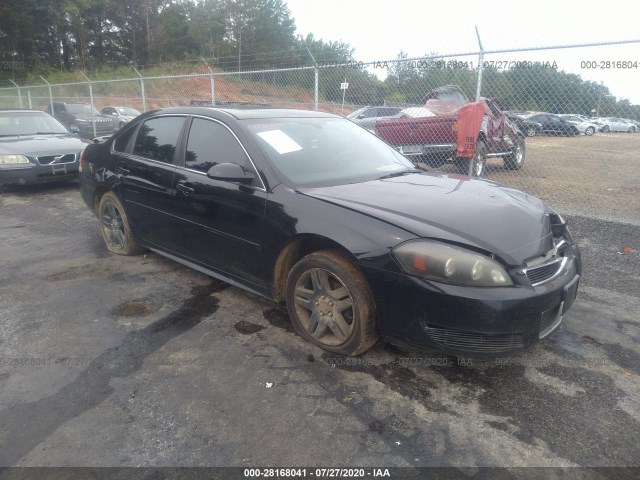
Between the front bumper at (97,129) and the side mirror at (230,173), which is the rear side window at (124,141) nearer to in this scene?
the side mirror at (230,173)

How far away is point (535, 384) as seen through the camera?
8.77ft

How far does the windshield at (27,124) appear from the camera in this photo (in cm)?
870

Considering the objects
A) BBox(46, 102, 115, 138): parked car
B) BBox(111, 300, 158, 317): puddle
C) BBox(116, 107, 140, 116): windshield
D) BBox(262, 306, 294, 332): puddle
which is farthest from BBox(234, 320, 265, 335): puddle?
BBox(116, 107, 140, 116): windshield

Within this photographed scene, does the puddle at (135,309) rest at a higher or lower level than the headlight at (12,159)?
lower

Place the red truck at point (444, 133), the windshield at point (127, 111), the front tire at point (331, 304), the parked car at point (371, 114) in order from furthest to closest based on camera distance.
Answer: the windshield at point (127, 111), the parked car at point (371, 114), the red truck at point (444, 133), the front tire at point (331, 304)

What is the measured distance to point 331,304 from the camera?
290cm

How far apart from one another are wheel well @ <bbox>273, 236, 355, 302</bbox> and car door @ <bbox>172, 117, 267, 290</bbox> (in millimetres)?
144

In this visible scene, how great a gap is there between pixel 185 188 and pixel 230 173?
728mm

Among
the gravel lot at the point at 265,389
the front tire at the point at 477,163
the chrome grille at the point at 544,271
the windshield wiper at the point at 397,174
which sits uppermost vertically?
→ the windshield wiper at the point at 397,174

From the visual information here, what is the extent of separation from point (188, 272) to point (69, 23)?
49.8m

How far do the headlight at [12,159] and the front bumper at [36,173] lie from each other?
0.08 metres

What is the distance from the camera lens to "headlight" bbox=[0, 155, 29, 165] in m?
7.66

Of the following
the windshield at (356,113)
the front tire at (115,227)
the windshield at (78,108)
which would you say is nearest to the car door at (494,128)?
the windshield at (356,113)

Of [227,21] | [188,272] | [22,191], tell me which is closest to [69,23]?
[227,21]
